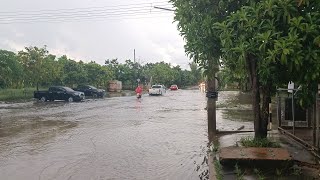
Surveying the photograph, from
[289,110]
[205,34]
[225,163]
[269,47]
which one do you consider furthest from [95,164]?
[289,110]

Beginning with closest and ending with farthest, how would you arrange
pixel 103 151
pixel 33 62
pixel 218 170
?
pixel 218 170 → pixel 103 151 → pixel 33 62

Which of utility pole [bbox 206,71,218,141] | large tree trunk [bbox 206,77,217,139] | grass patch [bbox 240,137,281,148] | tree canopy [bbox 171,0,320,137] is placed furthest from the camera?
large tree trunk [bbox 206,77,217,139]

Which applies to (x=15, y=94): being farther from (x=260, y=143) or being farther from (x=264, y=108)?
(x=260, y=143)

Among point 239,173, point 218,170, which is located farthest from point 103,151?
point 239,173

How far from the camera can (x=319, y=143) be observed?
838cm

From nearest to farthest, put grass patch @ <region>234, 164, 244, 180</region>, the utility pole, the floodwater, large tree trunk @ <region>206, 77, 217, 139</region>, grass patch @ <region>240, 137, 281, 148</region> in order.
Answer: grass patch @ <region>234, 164, 244, 180</region> → the floodwater → grass patch @ <region>240, 137, 281, 148</region> → the utility pole → large tree trunk @ <region>206, 77, 217, 139</region>

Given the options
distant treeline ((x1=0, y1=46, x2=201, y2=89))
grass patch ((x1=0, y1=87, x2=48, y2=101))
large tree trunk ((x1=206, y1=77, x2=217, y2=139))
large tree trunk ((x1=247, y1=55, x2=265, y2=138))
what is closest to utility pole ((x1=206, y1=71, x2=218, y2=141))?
large tree trunk ((x1=206, y1=77, x2=217, y2=139))

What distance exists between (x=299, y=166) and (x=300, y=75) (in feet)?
6.26

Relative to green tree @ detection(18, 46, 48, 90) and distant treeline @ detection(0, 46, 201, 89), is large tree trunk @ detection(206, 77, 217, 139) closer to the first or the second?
distant treeline @ detection(0, 46, 201, 89)

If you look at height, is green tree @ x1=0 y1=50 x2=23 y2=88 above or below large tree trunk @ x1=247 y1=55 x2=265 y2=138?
above

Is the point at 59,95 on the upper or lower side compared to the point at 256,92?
lower

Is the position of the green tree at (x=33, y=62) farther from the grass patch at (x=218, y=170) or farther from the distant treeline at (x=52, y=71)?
the grass patch at (x=218, y=170)

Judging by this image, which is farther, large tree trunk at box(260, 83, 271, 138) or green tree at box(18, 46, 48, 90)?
green tree at box(18, 46, 48, 90)

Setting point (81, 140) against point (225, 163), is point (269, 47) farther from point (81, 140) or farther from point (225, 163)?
point (81, 140)
